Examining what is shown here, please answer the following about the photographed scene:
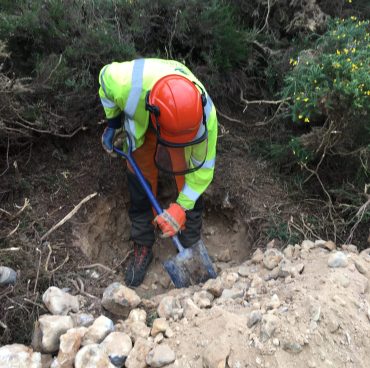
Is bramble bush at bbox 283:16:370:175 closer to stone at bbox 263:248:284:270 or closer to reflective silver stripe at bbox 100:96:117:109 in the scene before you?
stone at bbox 263:248:284:270

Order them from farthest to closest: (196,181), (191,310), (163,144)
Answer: (196,181) < (163,144) < (191,310)

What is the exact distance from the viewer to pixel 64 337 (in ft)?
6.54

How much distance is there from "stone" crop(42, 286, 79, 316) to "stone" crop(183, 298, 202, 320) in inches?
24.8

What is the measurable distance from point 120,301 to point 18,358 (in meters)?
0.60

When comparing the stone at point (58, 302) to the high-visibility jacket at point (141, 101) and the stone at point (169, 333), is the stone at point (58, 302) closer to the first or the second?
the stone at point (169, 333)

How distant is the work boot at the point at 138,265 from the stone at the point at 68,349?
1.30 meters

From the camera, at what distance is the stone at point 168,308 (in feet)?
7.58

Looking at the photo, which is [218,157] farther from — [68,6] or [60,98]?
[68,6]

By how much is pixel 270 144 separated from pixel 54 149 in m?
1.86

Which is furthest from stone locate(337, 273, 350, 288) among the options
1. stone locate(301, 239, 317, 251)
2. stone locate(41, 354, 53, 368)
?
stone locate(41, 354, 53, 368)

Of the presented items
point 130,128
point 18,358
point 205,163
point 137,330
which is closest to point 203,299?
point 137,330

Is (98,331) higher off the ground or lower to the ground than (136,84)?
lower

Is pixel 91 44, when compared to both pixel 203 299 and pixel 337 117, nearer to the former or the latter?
pixel 337 117

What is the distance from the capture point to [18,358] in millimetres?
1941
